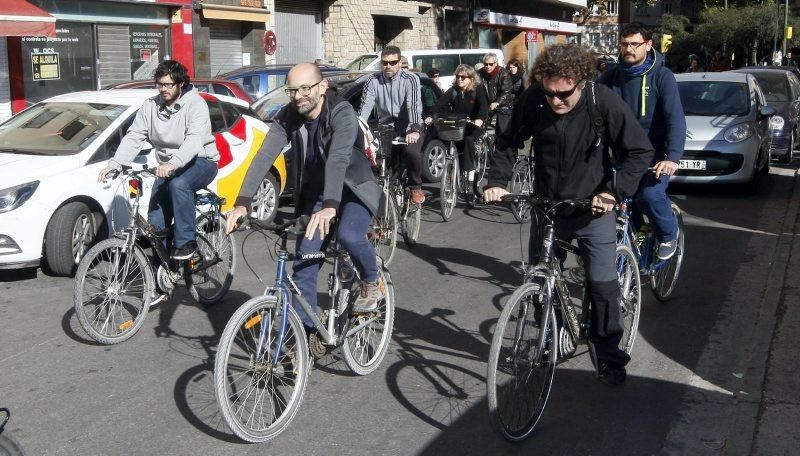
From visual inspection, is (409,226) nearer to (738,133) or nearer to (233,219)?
(233,219)

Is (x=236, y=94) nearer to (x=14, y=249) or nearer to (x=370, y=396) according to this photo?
(x=14, y=249)

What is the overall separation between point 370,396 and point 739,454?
1.93 metres

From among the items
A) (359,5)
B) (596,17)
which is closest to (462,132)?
(359,5)

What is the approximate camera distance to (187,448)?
15.6 feet

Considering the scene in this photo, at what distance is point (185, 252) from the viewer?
7145 millimetres

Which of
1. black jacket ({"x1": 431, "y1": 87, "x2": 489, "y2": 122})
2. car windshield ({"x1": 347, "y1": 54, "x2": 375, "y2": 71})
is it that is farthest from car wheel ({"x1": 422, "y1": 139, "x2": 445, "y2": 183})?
car windshield ({"x1": 347, "y1": 54, "x2": 375, "y2": 71})

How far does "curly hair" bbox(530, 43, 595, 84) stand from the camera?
4.78 m

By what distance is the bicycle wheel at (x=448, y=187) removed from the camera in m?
11.1

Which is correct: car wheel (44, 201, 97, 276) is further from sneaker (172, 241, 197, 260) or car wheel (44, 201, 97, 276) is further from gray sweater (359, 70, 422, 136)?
gray sweater (359, 70, 422, 136)

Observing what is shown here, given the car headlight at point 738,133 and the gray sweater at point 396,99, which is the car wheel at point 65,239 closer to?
the gray sweater at point 396,99

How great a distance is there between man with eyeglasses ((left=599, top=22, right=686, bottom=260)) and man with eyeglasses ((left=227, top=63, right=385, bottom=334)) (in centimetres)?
220

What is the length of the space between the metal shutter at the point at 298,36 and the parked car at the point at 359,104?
1480 centimetres

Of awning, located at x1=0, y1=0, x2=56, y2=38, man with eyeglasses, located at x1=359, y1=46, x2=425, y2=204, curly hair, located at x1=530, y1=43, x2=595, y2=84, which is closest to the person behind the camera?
curly hair, located at x1=530, y1=43, x2=595, y2=84

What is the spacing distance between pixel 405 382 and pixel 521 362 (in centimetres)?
115
